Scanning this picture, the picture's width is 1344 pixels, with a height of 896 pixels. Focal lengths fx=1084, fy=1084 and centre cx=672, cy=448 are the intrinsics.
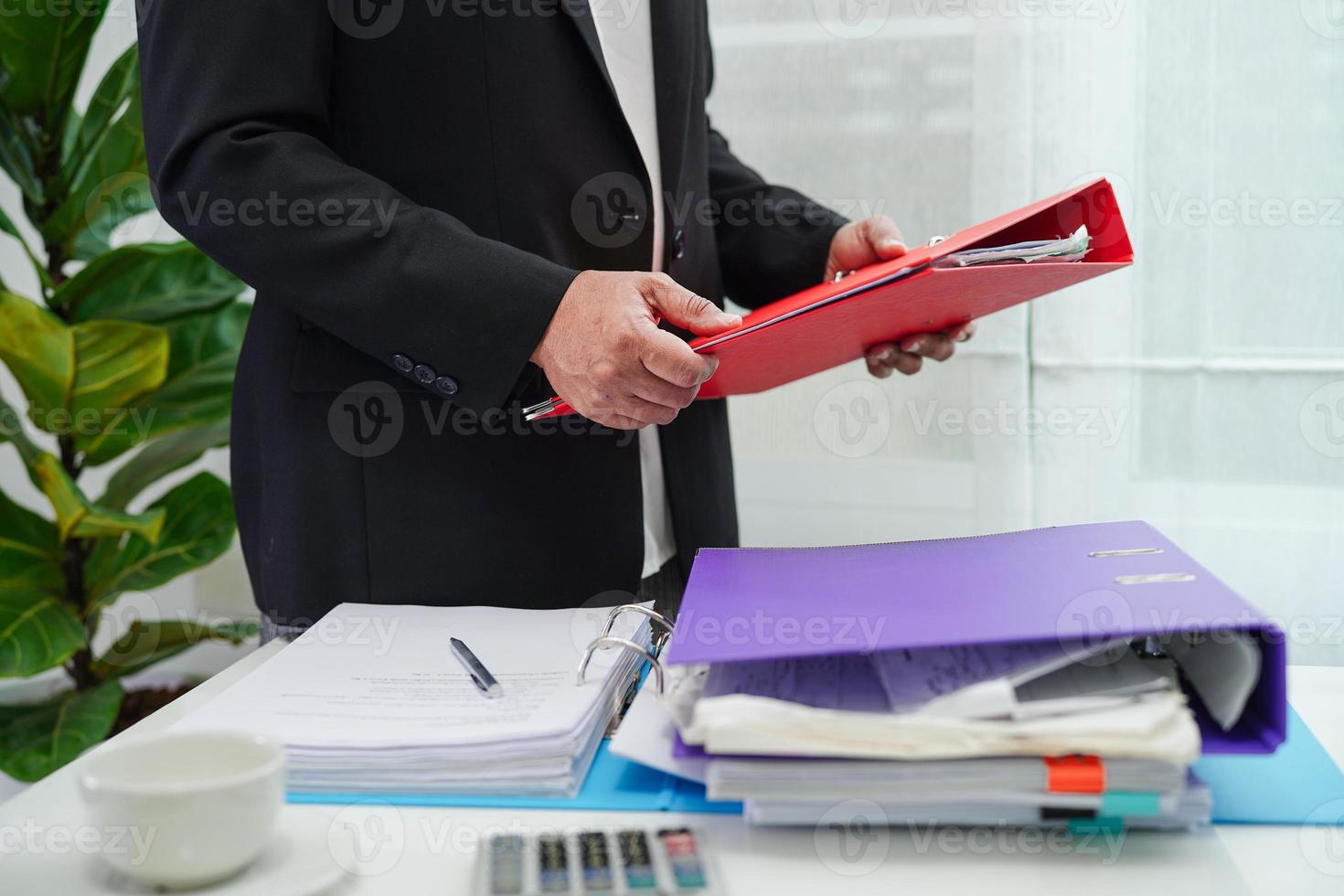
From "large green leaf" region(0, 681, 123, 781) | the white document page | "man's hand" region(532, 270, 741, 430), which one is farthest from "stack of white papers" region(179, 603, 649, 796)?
"large green leaf" region(0, 681, 123, 781)

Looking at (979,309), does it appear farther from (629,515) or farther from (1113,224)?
(629,515)

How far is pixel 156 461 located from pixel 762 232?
3.23ft

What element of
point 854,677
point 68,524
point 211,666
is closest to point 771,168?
point 68,524

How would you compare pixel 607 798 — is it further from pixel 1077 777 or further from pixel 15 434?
pixel 15 434

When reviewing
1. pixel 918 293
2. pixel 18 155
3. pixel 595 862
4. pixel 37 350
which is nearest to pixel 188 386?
pixel 37 350

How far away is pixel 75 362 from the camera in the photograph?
138 cm

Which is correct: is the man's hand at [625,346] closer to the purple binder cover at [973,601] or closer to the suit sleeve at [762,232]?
the purple binder cover at [973,601]

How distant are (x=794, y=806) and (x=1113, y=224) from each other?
507mm

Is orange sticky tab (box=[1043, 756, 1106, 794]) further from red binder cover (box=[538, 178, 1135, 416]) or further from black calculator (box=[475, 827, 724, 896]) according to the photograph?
red binder cover (box=[538, 178, 1135, 416])

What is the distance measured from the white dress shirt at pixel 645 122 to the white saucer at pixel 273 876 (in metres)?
0.51

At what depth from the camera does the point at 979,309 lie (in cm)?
93

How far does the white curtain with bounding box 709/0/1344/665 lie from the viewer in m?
1.56

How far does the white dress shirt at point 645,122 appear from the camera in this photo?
984 mm

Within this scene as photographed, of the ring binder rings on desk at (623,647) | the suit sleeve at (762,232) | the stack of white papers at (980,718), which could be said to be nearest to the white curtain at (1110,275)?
the suit sleeve at (762,232)
